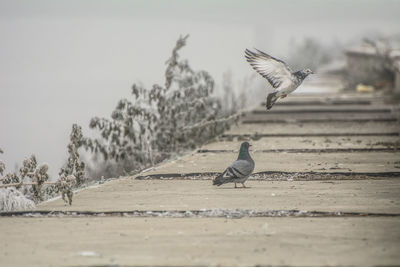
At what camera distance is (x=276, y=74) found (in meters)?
6.33

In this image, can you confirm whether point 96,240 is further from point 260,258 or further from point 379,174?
point 379,174

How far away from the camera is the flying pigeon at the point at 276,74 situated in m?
6.18

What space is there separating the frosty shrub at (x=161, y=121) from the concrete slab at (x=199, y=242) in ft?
11.8

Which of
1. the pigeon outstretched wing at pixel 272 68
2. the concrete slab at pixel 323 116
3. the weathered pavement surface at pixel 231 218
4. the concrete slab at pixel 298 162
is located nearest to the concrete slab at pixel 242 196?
the weathered pavement surface at pixel 231 218

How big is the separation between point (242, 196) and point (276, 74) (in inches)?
40.9

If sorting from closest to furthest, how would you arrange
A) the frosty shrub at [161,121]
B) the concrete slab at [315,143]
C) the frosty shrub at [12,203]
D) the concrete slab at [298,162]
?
the frosty shrub at [12,203], the concrete slab at [298,162], the frosty shrub at [161,121], the concrete slab at [315,143]

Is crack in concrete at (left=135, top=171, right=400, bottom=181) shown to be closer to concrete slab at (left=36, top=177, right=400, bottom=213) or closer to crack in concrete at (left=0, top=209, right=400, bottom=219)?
concrete slab at (left=36, top=177, right=400, bottom=213)

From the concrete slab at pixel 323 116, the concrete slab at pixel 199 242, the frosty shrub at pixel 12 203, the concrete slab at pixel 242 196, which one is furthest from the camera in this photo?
the concrete slab at pixel 323 116

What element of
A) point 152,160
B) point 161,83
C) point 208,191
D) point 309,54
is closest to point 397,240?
point 208,191

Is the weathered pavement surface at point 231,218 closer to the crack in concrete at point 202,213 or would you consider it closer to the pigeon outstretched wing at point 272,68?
the crack in concrete at point 202,213

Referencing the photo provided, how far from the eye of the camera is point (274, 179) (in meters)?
6.82

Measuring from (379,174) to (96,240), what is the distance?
10.4 feet

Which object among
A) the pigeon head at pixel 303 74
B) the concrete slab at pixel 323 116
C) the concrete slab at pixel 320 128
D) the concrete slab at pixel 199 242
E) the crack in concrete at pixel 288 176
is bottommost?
the concrete slab at pixel 199 242

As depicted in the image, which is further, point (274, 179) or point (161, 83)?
point (161, 83)
